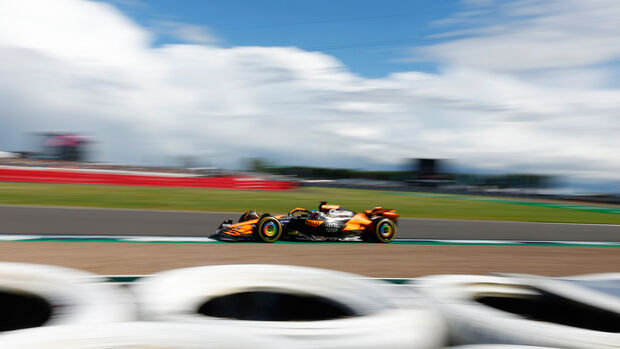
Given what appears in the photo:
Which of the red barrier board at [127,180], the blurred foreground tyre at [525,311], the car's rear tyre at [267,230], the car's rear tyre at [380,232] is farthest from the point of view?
the red barrier board at [127,180]

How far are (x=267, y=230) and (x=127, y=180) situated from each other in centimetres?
1551

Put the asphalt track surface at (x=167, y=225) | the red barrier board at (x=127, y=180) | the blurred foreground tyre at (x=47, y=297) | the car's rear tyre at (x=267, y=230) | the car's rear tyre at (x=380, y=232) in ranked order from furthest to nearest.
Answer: the red barrier board at (x=127, y=180) < the car's rear tyre at (x=380, y=232) < the asphalt track surface at (x=167, y=225) < the car's rear tyre at (x=267, y=230) < the blurred foreground tyre at (x=47, y=297)

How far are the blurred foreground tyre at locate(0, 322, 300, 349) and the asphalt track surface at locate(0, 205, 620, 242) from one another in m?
7.89

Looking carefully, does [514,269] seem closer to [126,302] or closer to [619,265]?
[619,265]

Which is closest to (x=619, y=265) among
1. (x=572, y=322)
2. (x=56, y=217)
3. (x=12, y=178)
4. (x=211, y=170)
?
(x=572, y=322)

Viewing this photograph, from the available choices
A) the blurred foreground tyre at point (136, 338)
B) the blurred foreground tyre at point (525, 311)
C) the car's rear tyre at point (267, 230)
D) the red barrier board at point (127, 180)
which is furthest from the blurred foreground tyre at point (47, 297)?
the red barrier board at point (127, 180)

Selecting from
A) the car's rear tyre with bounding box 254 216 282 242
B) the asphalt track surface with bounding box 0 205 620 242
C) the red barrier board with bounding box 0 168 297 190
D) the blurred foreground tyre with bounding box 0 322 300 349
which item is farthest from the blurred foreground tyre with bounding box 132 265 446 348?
the red barrier board with bounding box 0 168 297 190

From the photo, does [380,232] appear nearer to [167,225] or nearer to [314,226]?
[314,226]

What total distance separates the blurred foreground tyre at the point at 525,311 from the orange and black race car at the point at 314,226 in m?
5.64

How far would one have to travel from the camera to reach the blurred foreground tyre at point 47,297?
2.47m

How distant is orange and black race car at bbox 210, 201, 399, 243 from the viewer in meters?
8.53

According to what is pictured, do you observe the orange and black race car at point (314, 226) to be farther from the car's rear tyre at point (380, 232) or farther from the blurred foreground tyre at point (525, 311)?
the blurred foreground tyre at point (525, 311)

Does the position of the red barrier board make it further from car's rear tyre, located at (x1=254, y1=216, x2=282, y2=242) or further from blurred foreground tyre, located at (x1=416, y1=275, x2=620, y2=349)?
blurred foreground tyre, located at (x1=416, y1=275, x2=620, y2=349)

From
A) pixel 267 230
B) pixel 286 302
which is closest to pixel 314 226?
pixel 267 230
